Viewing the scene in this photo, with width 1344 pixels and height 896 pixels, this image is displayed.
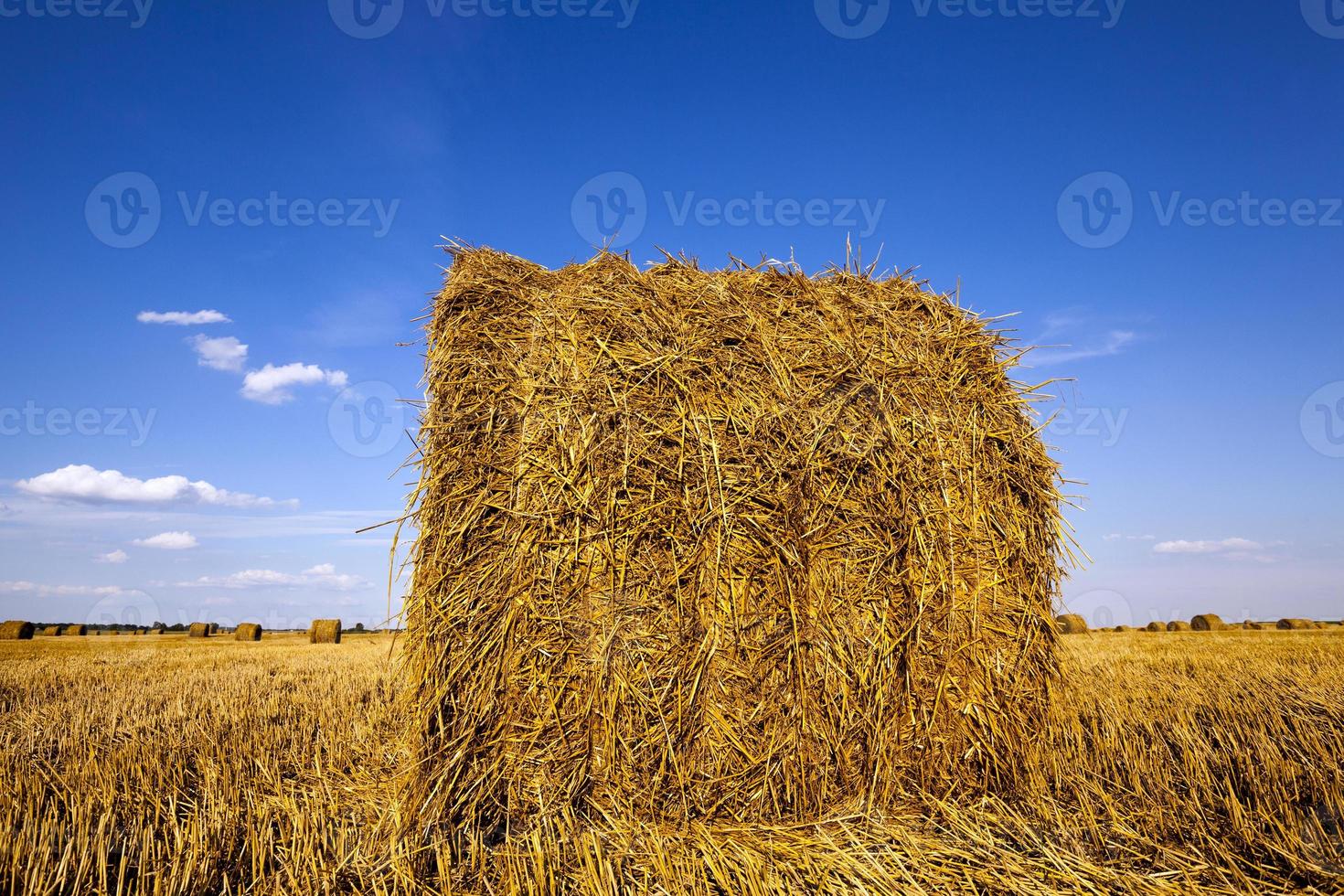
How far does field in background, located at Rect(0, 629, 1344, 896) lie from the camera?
2836 mm

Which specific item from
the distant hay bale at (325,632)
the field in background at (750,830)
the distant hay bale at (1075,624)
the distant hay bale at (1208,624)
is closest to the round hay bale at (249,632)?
the distant hay bale at (325,632)

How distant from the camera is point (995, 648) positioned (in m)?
3.95

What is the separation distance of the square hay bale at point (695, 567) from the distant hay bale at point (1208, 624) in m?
25.2

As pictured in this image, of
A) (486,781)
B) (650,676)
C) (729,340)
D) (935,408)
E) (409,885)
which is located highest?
(729,340)

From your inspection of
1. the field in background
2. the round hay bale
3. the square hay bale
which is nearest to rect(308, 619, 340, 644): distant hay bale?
the round hay bale

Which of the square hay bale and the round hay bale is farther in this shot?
the round hay bale

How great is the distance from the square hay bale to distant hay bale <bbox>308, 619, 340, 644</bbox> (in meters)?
19.0

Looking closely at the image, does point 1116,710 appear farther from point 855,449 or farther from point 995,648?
point 855,449

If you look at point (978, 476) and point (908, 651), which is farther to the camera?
point (978, 476)

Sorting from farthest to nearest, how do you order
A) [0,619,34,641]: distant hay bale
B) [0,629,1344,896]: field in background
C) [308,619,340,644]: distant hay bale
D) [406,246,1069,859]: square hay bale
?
[0,619,34,641]: distant hay bale
[308,619,340,644]: distant hay bale
[406,246,1069,859]: square hay bale
[0,629,1344,896]: field in background

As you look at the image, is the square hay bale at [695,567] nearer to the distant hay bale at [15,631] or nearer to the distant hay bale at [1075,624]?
the distant hay bale at [1075,624]

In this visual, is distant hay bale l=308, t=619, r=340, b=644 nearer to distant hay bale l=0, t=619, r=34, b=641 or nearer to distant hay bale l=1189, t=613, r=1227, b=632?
distant hay bale l=0, t=619, r=34, b=641

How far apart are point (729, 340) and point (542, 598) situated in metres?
1.74

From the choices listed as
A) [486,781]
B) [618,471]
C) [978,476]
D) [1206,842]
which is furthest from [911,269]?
[486,781]
